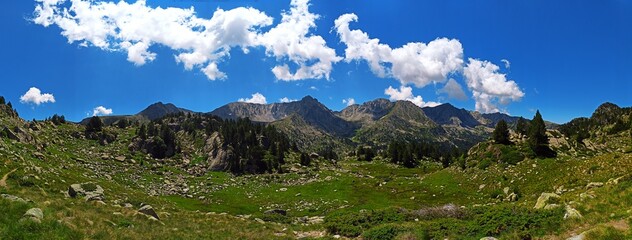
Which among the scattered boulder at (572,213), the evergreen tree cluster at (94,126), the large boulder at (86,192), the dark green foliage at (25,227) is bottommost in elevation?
the scattered boulder at (572,213)

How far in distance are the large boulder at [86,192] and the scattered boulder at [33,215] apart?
15.8 meters

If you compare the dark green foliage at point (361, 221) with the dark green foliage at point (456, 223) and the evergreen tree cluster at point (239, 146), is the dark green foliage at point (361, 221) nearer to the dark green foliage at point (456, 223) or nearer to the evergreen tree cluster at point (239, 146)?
the dark green foliage at point (456, 223)

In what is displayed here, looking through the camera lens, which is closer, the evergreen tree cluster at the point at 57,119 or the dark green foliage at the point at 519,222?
the dark green foliage at the point at 519,222

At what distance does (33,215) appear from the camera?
58.1 ft

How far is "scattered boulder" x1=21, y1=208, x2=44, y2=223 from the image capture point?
16995mm

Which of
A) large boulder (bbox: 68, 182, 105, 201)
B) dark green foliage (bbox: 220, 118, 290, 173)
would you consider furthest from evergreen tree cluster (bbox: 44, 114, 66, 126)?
large boulder (bbox: 68, 182, 105, 201)

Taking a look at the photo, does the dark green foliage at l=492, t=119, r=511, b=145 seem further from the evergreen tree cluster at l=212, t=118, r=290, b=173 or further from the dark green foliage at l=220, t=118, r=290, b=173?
the dark green foliage at l=220, t=118, r=290, b=173

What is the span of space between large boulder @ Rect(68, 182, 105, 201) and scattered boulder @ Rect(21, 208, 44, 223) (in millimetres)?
15787

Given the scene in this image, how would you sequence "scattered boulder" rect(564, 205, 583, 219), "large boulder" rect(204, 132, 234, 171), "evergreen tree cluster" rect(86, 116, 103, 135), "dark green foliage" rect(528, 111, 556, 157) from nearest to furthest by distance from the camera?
1. "scattered boulder" rect(564, 205, 583, 219)
2. "dark green foliage" rect(528, 111, 556, 157)
3. "large boulder" rect(204, 132, 234, 171)
4. "evergreen tree cluster" rect(86, 116, 103, 135)

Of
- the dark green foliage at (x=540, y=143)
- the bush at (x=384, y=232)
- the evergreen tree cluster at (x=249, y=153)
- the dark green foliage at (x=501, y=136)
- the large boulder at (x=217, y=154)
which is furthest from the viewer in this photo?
the evergreen tree cluster at (x=249, y=153)

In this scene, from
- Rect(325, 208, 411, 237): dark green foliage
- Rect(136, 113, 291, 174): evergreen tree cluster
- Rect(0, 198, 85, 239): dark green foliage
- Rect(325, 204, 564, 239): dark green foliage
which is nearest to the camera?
Rect(0, 198, 85, 239): dark green foliage

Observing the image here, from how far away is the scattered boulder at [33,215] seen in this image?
16995mm

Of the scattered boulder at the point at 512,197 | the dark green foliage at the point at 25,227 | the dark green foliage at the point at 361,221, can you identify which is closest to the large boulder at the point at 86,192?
the dark green foliage at the point at 25,227

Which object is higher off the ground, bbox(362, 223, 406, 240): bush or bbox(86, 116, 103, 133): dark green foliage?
bbox(86, 116, 103, 133): dark green foliage
